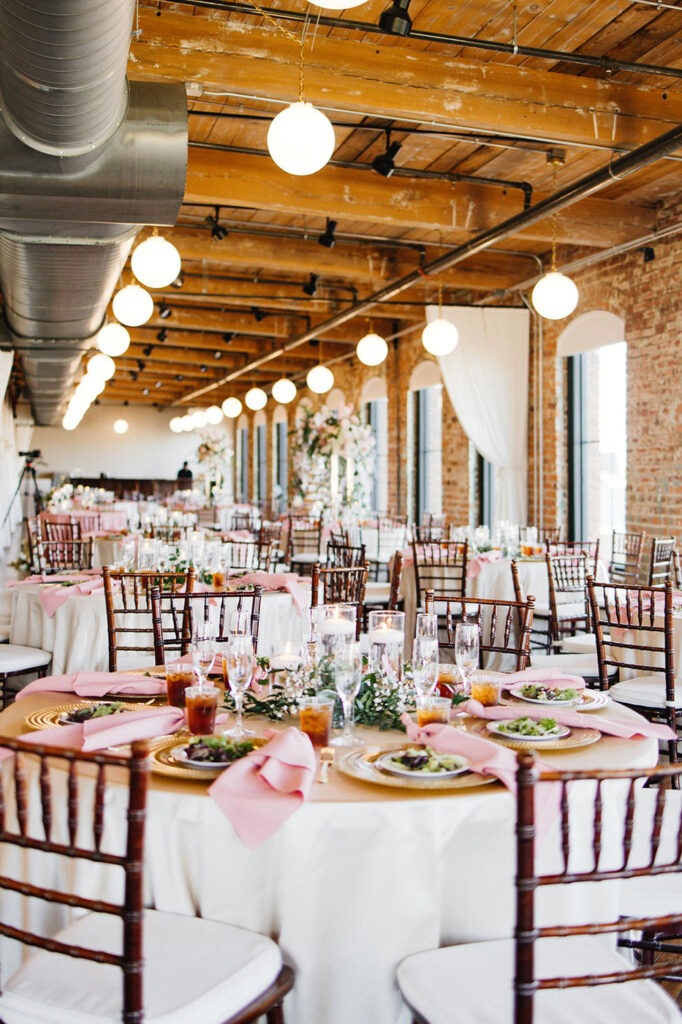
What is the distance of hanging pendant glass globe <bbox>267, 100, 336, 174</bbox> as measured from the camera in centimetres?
338

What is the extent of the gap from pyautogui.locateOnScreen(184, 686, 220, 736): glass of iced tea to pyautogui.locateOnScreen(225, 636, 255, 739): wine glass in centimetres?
5

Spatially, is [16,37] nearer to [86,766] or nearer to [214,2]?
[86,766]

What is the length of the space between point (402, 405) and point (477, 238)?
5722mm

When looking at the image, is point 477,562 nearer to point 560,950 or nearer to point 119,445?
point 560,950

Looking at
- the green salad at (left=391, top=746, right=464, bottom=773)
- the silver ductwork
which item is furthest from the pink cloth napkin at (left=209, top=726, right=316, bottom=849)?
the silver ductwork

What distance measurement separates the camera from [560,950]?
1733 mm

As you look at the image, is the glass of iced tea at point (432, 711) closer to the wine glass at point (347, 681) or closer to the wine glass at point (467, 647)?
the wine glass at point (347, 681)

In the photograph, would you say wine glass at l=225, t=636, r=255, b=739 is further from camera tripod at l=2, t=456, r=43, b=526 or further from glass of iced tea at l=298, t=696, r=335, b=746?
camera tripod at l=2, t=456, r=43, b=526

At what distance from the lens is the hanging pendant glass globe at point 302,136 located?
11.1ft

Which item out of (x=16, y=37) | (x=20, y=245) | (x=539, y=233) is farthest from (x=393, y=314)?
(x=16, y=37)

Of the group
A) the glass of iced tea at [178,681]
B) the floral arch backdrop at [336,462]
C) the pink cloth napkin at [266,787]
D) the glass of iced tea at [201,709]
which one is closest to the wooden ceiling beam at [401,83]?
the glass of iced tea at [178,681]

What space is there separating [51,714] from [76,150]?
6.75 feet

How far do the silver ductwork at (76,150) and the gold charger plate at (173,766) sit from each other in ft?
6.01

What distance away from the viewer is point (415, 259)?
10086mm
